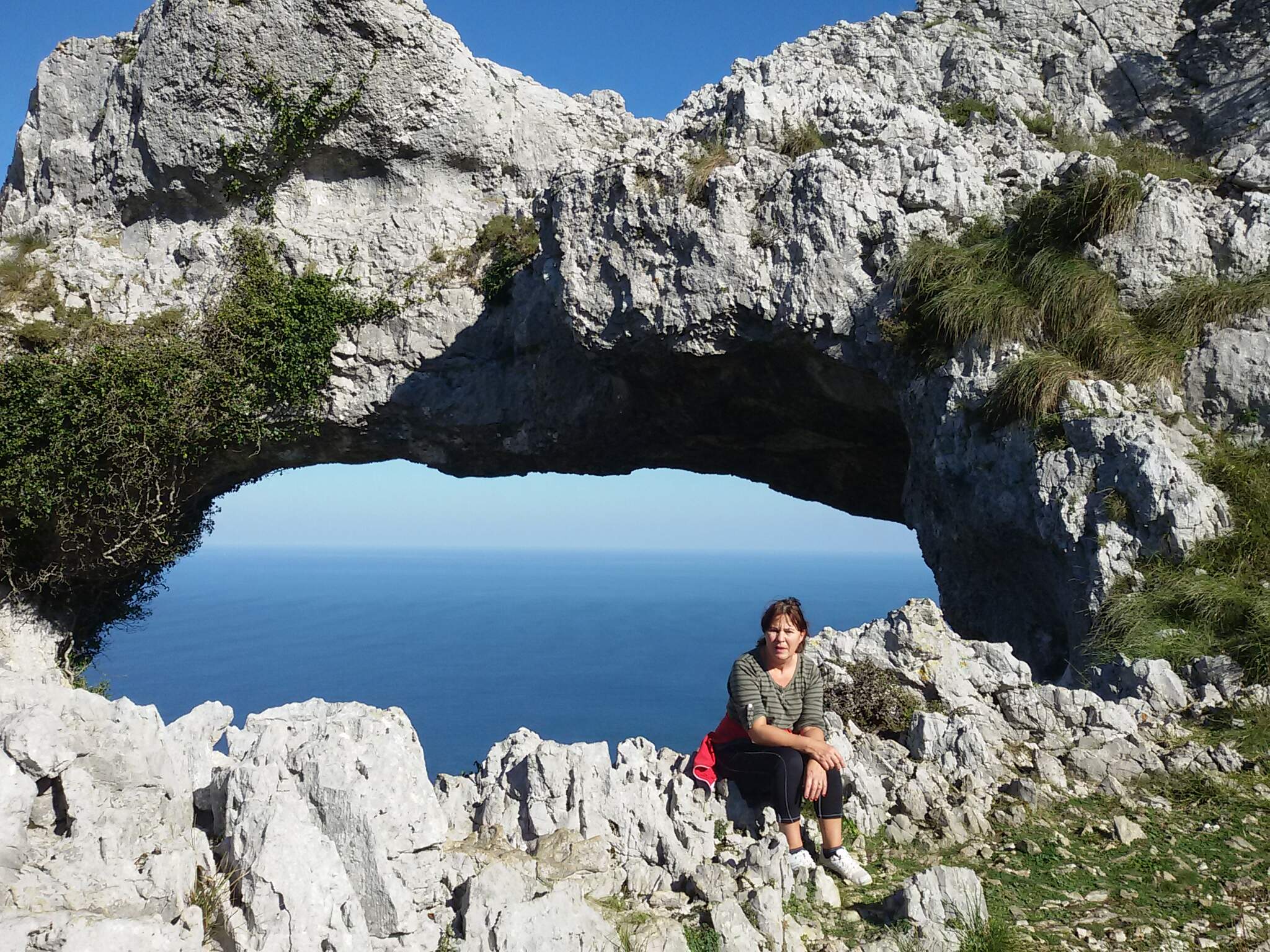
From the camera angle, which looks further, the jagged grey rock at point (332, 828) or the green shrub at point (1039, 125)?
the green shrub at point (1039, 125)

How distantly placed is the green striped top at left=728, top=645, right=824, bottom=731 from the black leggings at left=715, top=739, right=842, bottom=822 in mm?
211

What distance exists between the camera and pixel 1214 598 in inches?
294

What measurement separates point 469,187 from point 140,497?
776cm

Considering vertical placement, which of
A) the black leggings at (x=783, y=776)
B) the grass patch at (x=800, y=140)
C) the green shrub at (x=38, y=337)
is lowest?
the black leggings at (x=783, y=776)

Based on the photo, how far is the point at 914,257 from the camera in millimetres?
10398

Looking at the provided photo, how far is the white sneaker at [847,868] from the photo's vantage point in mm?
5082

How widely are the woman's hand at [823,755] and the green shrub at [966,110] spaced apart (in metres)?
10.4

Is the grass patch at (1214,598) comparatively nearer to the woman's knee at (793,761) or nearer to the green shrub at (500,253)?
the woman's knee at (793,761)

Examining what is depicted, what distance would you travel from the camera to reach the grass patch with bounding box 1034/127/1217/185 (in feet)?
36.2

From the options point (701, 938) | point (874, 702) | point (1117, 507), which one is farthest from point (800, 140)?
point (701, 938)

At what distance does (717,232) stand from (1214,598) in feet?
23.1

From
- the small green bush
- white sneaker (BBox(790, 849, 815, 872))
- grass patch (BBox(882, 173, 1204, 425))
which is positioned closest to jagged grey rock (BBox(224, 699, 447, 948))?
white sneaker (BBox(790, 849, 815, 872))

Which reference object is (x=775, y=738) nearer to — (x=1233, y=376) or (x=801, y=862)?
(x=801, y=862)

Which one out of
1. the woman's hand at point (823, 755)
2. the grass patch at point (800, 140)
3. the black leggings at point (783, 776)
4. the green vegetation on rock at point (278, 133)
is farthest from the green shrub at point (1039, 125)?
the black leggings at point (783, 776)
